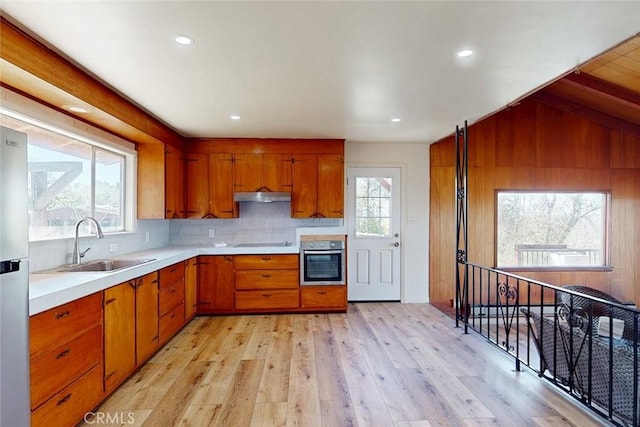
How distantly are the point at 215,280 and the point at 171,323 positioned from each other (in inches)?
→ 36.1

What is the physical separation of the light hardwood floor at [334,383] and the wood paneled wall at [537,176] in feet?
5.90

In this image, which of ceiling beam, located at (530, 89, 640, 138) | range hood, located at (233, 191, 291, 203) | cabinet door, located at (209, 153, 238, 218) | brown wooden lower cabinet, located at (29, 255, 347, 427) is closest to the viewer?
brown wooden lower cabinet, located at (29, 255, 347, 427)

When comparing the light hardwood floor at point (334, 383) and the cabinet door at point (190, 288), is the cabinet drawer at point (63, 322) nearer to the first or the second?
the light hardwood floor at point (334, 383)

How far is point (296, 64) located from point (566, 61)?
1840 millimetres

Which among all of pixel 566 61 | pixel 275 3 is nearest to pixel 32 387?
pixel 275 3

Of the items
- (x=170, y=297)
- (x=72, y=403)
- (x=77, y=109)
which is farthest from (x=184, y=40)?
(x=170, y=297)

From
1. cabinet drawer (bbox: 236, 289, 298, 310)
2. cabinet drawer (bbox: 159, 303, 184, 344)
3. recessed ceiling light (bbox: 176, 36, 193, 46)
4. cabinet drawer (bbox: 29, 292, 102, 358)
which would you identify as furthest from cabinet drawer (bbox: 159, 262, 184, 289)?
recessed ceiling light (bbox: 176, 36, 193, 46)

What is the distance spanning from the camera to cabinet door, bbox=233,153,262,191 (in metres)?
4.62

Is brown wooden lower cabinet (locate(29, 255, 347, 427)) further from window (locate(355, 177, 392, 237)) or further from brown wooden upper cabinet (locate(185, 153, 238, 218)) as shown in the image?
window (locate(355, 177, 392, 237))

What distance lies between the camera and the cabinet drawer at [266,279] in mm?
4348

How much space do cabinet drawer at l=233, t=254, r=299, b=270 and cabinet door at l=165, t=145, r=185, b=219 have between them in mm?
970

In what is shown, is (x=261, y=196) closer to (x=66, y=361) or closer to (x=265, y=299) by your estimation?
(x=265, y=299)

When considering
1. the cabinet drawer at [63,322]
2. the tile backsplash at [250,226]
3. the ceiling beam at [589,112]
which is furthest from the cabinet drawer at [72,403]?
the ceiling beam at [589,112]

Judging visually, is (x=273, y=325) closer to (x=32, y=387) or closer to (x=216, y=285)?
(x=216, y=285)
